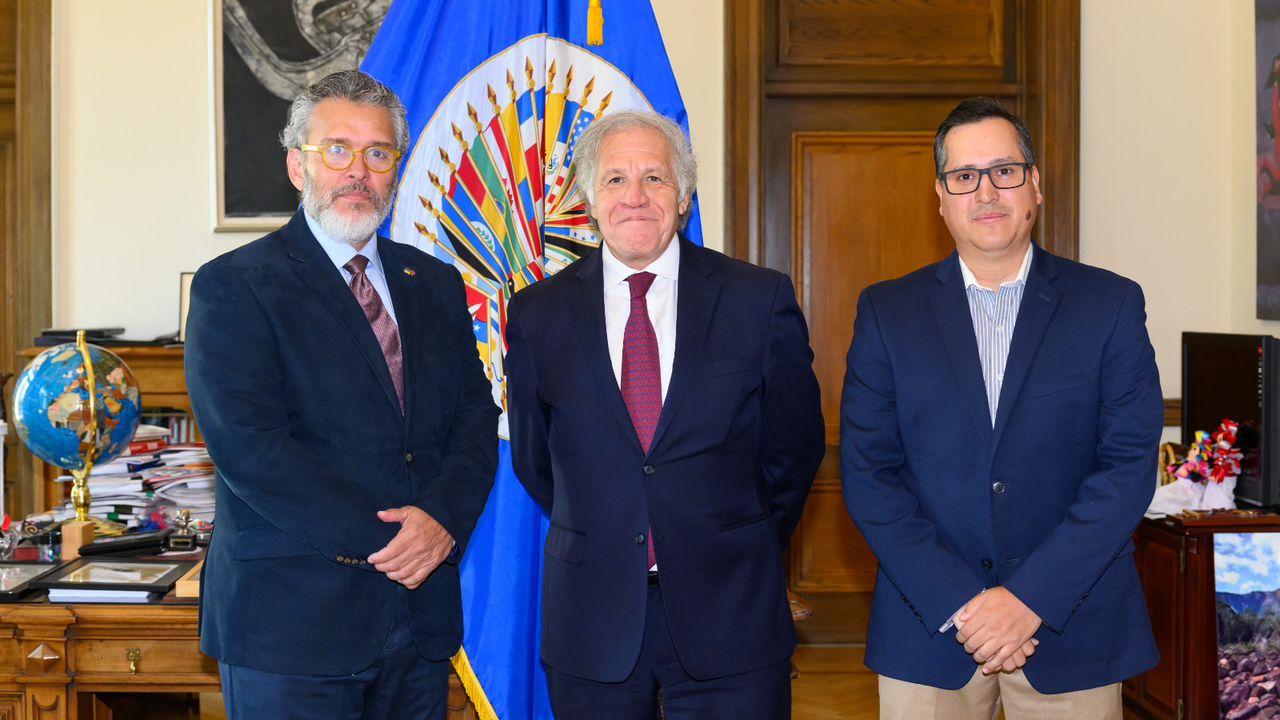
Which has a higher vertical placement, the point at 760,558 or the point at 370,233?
the point at 370,233

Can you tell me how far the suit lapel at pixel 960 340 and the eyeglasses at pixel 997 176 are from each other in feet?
0.48

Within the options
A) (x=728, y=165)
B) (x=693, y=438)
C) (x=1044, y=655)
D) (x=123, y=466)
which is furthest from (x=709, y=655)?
(x=728, y=165)

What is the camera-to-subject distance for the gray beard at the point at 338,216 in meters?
1.92

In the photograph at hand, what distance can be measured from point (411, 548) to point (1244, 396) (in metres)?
2.76

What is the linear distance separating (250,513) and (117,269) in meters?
3.37

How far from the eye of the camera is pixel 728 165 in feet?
15.1

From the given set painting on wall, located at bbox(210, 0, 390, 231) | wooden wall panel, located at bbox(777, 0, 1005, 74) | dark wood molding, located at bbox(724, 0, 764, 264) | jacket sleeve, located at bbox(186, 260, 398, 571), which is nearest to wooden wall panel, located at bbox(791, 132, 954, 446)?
dark wood molding, located at bbox(724, 0, 764, 264)

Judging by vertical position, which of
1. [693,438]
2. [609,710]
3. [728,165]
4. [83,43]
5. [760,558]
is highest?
[83,43]

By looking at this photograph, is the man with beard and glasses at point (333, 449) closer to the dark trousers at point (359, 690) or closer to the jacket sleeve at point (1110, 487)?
the dark trousers at point (359, 690)

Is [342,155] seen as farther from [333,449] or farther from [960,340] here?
[960,340]

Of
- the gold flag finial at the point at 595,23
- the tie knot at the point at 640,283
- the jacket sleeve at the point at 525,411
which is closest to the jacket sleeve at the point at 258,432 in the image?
the jacket sleeve at the point at 525,411

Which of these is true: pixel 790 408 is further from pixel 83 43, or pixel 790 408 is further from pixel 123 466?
pixel 83 43

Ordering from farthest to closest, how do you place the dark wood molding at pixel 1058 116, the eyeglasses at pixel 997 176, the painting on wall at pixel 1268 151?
the dark wood molding at pixel 1058 116
the painting on wall at pixel 1268 151
the eyeglasses at pixel 997 176

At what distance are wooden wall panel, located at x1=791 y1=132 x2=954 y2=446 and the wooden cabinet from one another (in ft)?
5.60
